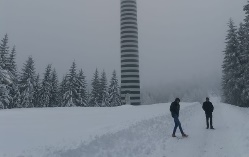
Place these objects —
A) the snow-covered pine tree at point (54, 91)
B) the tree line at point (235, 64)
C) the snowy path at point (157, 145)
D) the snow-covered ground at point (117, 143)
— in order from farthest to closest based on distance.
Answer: the snow-covered pine tree at point (54, 91), the tree line at point (235, 64), the snowy path at point (157, 145), the snow-covered ground at point (117, 143)

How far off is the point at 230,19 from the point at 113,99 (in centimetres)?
3789

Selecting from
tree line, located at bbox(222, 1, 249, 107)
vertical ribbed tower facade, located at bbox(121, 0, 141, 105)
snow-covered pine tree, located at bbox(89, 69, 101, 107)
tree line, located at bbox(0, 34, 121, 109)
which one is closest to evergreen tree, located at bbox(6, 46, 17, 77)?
tree line, located at bbox(0, 34, 121, 109)

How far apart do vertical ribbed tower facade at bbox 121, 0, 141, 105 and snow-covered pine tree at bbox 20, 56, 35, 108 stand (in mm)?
88500

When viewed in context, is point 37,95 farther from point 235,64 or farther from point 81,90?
point 235,64

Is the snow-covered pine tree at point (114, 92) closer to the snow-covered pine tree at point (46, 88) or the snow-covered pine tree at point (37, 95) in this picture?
the snow-covered pine tree at point (46, 88)

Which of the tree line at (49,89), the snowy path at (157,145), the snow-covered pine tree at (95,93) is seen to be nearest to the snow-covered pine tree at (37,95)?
the tree line at (49,89)

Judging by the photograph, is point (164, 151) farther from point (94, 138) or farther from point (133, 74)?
point (133, 74)

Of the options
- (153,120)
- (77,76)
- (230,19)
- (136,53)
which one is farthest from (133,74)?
(153,120)

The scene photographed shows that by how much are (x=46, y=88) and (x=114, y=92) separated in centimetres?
2053

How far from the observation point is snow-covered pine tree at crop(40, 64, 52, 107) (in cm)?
6768

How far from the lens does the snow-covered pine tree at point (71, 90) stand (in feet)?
221

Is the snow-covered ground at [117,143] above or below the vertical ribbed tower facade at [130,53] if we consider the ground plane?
below

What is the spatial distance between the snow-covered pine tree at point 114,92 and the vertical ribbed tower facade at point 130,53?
6663 cm

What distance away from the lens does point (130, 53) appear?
6442 inches
